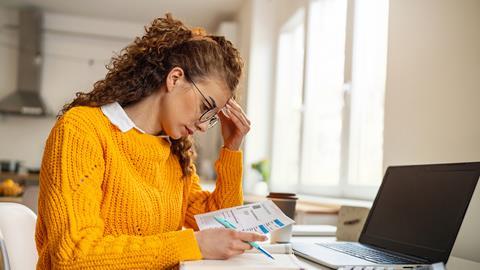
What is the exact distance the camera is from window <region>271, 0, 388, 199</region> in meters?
2.44

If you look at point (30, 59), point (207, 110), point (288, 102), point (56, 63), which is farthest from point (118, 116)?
point (56, 63)

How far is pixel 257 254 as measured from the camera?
93 cm

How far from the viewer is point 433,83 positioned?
1411 mm

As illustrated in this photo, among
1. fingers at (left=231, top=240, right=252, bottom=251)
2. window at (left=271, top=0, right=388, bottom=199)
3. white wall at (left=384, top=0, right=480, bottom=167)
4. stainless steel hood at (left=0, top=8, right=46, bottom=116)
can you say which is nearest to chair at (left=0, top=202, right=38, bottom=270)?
fingers at (left=231, top=240, right=252, bottom=251)

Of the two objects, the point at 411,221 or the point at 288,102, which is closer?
the point at 411,221

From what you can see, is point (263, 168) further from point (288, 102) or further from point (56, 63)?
point (56, 63)

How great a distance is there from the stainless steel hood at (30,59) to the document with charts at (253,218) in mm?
4524

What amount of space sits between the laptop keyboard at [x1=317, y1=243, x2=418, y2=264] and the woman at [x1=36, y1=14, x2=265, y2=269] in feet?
0.99

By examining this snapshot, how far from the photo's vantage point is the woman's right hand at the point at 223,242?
2.81 ft

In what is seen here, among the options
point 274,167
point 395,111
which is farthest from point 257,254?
point 274,167

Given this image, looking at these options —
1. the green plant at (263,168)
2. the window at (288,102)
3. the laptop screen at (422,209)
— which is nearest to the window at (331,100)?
the window at (288,102)

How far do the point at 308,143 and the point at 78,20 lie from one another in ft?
11.6

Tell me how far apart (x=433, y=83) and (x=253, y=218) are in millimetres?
747

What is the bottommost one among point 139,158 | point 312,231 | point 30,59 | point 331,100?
point 312,231
